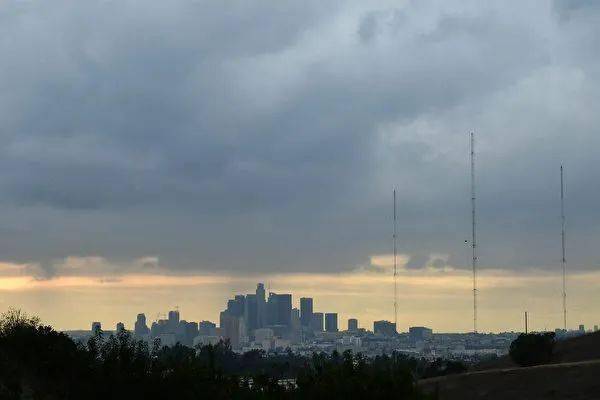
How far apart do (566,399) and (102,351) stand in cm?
5357

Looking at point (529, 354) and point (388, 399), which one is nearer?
point (388, 399)

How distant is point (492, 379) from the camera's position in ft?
391

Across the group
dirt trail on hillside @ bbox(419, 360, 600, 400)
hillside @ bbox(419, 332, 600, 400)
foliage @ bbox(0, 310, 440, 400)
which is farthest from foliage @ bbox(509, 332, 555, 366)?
foliage @ bbox(0, 310, 440, 400)

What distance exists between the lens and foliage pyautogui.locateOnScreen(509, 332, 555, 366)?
489ft

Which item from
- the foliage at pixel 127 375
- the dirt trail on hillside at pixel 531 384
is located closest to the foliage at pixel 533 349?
the dirt trail on hillside at pixel 531 384

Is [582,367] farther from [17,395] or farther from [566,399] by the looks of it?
[17,395]

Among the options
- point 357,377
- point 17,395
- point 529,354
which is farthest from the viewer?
point 529,354

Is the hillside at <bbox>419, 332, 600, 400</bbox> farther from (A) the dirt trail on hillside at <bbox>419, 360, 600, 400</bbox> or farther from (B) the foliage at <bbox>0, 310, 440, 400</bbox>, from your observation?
(B) the foliage at <bbox>0, 310, 440, 400</bbox>

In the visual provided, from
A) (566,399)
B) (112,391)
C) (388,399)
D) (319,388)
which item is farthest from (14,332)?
(566,399)

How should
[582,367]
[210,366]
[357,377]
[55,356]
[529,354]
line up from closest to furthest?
[357,377] < [55,356] < [210,366] < [582,367] < [529,354]

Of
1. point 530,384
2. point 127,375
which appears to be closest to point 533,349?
point 530,384

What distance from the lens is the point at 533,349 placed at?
489ft

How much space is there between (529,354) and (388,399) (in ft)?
299

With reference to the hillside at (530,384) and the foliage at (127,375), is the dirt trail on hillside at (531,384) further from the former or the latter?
the foliage at (127,375)
